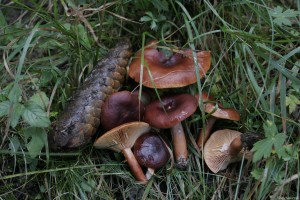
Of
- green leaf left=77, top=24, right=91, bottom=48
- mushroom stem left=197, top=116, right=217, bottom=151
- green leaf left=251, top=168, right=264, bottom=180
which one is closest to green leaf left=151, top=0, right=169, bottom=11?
green leaf left=77, top=24, right=91, bottom=48

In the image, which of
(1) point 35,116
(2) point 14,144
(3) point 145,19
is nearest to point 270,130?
(3) point 145,19

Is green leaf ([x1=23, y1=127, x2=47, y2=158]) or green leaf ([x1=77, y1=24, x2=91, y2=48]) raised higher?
green leaf ([x1=77, y1=24, x2=91, y2=48])

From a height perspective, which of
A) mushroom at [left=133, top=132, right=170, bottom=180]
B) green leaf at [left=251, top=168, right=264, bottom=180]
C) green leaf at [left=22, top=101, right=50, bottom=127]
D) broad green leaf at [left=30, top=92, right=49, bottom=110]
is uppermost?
green leaf at [left=22, top=101, right=50, bottom=127]

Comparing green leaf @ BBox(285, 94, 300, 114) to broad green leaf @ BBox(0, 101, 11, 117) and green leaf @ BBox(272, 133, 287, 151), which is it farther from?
broad green leaf @ BBox(0, 101, 11, 117)

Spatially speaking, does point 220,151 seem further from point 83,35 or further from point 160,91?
point 83,35

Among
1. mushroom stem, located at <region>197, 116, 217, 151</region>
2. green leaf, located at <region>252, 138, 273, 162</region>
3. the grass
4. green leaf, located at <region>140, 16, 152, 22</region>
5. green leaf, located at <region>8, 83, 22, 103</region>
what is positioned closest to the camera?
green leaf, located at <region>252, 138, 273, 162</region>

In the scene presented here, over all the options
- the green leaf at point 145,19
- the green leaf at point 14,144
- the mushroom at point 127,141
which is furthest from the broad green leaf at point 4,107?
the green leaf at point 145,19

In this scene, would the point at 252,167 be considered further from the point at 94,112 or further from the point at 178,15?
the point at 178,15

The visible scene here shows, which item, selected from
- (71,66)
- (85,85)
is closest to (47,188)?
(85,85)
